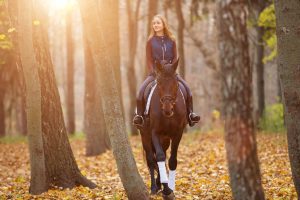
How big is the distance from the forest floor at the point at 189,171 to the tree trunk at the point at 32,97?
1.48ft

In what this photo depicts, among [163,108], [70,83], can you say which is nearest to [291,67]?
[163,108]

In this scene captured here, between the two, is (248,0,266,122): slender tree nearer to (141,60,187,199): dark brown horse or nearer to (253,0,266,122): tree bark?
(253,0,266,122): tree bark

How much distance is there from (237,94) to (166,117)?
11.5 ft

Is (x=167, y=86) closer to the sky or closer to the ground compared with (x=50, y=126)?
closer to the sky

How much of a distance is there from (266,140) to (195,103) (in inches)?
1209

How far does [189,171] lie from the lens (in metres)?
14.1

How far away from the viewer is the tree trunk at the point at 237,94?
6484 millimetres

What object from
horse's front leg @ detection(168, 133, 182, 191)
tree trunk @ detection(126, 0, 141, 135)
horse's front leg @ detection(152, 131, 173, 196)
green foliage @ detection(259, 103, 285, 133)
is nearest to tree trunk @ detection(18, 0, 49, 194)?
horse's front leg @ detection(152, 131, 173, 196)

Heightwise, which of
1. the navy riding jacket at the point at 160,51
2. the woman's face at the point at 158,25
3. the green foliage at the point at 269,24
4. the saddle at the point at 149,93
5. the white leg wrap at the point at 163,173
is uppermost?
the green foliage at the point at 269,24

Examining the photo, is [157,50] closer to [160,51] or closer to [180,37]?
[160,51]

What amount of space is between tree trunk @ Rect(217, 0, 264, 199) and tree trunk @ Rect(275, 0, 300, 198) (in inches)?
57.3

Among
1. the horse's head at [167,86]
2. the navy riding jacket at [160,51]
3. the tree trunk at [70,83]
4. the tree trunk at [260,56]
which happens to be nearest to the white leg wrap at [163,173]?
the horse's head at [167,86]

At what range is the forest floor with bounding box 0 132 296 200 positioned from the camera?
1030 cm

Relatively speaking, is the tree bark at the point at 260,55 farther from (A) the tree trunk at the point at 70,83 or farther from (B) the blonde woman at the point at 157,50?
(B) the blonde woman at the point at 157,50
